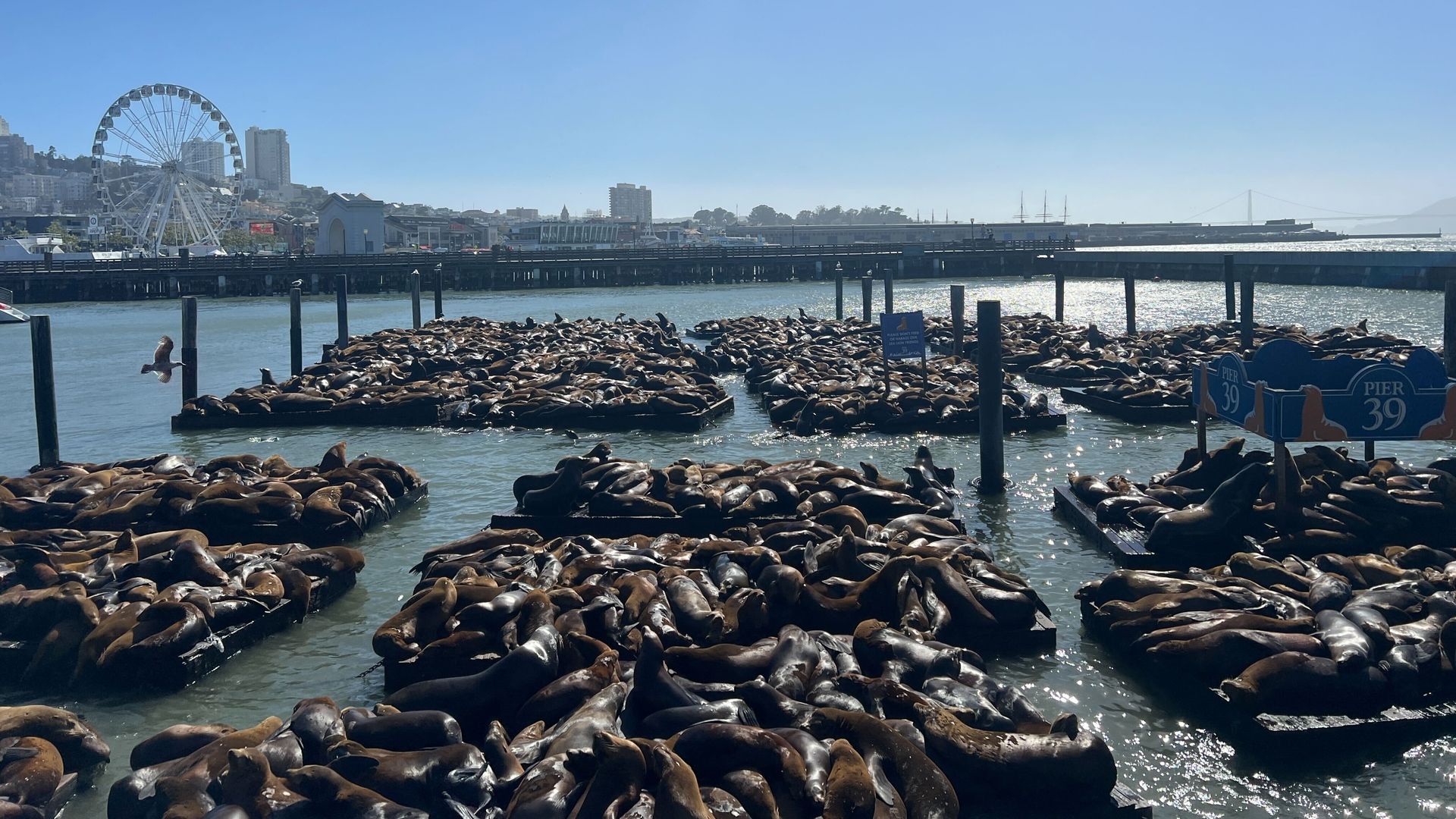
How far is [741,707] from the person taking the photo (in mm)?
5465

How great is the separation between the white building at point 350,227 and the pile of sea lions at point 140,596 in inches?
3151

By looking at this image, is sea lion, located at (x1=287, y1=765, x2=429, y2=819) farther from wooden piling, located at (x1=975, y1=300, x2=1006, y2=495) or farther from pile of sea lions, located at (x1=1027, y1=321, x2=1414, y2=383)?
pile of sea lions, located at (x1=1027, y1=321, x2=1414, y2=383)

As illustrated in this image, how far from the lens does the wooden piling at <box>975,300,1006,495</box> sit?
41.1ft

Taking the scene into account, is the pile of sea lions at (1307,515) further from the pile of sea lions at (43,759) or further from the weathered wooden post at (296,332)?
the weathered wooden post at (296,332)

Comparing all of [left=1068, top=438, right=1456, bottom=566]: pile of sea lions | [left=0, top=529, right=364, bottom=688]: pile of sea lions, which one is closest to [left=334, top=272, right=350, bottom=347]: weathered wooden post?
[left=0, top=529, right=364, bottom=688]: pile of sea lions

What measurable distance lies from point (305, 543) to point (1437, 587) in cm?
943

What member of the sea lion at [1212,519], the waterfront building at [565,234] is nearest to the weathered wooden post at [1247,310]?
the sea lion at [1212,519]

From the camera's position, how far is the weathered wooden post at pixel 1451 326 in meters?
18.1

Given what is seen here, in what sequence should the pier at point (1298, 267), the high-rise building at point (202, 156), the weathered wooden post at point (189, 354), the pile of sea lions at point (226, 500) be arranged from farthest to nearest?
the high-rise building at point (202, 156) → the pier at point (1298, 267) → the weathered wooden post at point (189, 354) → the pile of sea lions at point (226, 500)

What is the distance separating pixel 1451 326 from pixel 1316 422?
1194 cm

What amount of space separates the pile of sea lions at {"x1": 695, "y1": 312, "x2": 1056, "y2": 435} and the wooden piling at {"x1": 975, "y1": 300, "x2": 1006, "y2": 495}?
887 millimetres

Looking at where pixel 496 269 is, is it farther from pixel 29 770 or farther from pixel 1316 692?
pixel 1316 692

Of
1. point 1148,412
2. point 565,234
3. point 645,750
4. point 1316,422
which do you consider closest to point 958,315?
point 1148,412

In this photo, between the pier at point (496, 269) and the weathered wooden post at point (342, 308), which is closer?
the weathered wooden post at point (342, 308)
